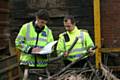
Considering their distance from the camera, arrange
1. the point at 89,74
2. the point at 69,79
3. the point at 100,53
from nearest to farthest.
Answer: the point at 69,79, the point at 89,74, the point at 100,53

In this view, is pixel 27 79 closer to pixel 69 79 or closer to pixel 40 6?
pixel 69 79

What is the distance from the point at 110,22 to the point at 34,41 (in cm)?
365

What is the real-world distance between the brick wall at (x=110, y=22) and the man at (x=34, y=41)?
3.41m

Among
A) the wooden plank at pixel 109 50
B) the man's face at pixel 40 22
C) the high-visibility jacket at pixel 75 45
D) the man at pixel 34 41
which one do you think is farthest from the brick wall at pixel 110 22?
the man's face at pixel 40 22

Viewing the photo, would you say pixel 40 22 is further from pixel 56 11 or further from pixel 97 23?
pixel 56 11

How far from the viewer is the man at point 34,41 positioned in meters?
6.33

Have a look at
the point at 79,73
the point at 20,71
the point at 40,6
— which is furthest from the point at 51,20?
the point at 79,73

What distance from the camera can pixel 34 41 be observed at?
6.39 meters

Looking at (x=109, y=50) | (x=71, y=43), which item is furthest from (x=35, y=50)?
(x=109, y=50)

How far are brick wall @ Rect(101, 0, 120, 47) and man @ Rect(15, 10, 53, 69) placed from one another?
3.41m

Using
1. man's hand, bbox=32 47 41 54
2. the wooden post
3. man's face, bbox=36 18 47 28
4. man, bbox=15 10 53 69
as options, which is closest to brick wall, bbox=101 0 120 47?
the wooden post

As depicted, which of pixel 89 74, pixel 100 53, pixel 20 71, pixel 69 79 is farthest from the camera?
pixel 100 53

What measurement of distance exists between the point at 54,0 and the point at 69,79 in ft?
16.1

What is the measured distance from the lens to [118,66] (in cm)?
954
